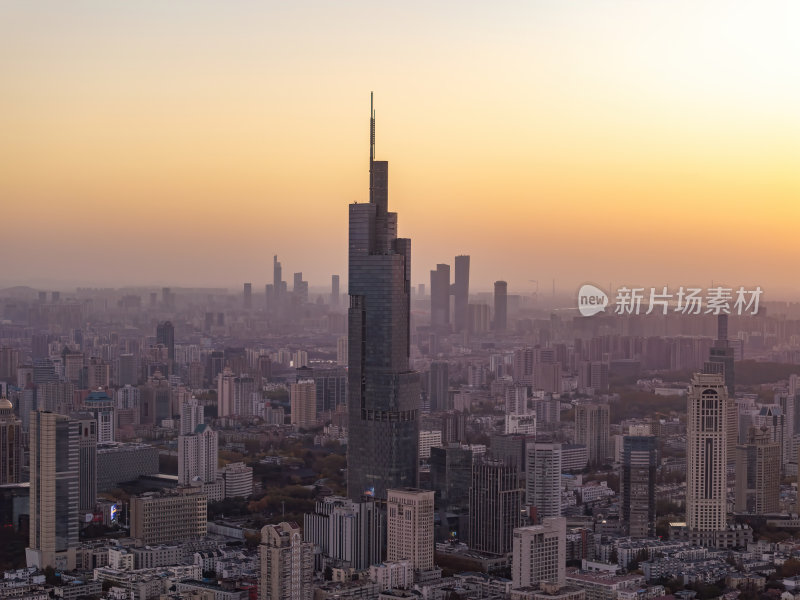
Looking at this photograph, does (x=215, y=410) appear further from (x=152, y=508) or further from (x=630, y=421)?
(x=152, y=508)

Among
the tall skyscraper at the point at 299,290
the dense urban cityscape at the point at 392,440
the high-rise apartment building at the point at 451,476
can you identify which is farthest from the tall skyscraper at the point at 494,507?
the tall skyscraper at the point at 299,290

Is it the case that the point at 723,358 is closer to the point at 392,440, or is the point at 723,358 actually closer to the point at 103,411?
the point at 392,440

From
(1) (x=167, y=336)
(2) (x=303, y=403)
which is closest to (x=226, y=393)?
(1) (x=167, y=336)

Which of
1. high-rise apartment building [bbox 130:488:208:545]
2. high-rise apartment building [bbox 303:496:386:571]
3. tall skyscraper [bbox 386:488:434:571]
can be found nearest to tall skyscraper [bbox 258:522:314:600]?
Answer: high-rise apartment building [bbox 303:496:386:571]

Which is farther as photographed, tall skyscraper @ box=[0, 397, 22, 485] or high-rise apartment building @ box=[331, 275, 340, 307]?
high-rise apartment building @ box=[331, 275, 340, 307]

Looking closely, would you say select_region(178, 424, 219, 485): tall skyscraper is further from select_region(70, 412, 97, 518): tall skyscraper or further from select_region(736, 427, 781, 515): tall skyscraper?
select_region(736, 427, 781, 515): tall skyscraper

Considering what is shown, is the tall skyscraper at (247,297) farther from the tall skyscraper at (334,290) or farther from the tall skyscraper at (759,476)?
the tall skyscraper at (759,476)

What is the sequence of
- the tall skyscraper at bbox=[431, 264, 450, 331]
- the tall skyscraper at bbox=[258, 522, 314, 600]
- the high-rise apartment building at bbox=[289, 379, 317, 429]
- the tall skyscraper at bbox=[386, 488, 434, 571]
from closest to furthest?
the tall skyscraper at bbox=[258, 522, 314, 600] → the tall skyscraper at bbox=[386, 488, 434, 571] → the tall skyscraper at bbox=[431, 264, 450, 331] → the high-rise apartment building at bbox=[289, 379, 317, 429]
